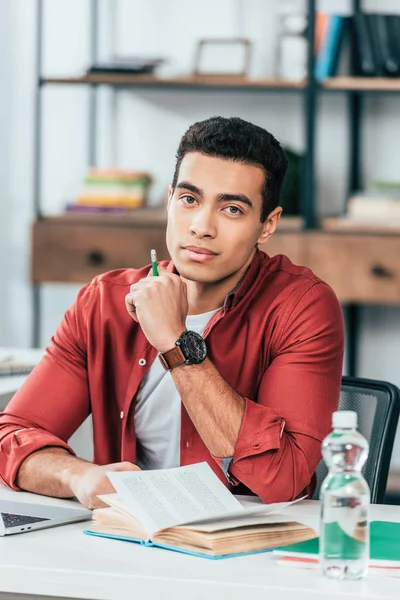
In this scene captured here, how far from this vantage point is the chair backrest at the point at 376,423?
5.84 feet

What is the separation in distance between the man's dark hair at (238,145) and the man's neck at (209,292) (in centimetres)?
13

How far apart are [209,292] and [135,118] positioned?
2.29m

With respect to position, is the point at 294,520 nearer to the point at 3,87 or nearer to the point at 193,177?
the point at 193,177

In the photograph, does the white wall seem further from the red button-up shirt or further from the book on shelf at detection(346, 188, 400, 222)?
the red button-up shirt

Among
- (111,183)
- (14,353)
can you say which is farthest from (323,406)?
(111,183)

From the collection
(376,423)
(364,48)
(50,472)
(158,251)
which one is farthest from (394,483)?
(50,472)

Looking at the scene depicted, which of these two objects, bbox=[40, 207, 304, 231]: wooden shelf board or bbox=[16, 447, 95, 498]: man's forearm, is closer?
bbox=[16, 447, 95, 498]: man's forearm

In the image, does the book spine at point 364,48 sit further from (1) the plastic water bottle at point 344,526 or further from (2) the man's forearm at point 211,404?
(1) the plastic water bottle at point 344,526

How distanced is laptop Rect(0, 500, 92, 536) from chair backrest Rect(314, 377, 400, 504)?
0.54 m

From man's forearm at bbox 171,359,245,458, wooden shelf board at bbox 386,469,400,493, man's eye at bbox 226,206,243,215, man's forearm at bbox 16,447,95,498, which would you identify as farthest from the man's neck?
wooden shelf board at bbox 386,469,400,493

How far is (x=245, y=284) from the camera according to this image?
1.87m

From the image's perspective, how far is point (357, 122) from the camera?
390 centimetres

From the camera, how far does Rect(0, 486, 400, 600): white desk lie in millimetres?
1160

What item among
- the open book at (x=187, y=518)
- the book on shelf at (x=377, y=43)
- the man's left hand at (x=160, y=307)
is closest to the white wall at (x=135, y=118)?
the book on shelf at (x=377, y=43)
